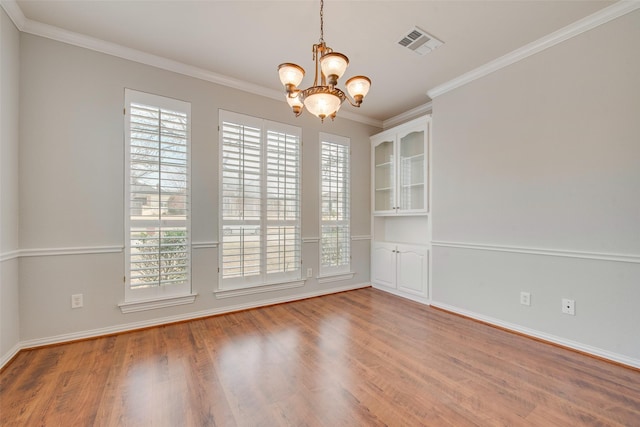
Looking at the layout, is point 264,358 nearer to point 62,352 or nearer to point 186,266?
point 186,266

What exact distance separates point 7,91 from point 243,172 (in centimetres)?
201

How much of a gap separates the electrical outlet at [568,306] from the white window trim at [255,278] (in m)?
2.85

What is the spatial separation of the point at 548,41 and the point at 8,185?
16.1 ft

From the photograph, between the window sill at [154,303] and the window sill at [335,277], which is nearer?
the window sill at [154,303]

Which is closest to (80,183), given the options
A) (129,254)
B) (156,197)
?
(156,197)

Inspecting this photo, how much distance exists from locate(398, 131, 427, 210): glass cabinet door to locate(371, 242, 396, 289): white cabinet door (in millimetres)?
725

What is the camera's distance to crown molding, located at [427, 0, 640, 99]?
2170 mm

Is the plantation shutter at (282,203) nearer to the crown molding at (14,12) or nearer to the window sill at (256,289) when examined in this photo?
the window sill at (256,289)

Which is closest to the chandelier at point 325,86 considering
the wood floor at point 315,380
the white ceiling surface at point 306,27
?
the white ceiling surface at point 306,27

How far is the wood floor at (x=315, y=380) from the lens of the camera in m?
1.60

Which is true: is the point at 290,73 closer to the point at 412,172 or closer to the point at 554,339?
the point at 412,172

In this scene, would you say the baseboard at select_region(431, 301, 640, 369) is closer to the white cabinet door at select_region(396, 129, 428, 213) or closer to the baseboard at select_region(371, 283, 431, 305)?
the baseboard at select_region(371, 283, 431, 305)

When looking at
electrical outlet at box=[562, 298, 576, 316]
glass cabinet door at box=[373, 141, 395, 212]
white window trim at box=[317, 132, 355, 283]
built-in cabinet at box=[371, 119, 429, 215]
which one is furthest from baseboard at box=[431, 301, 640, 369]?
glass cabinet door at box=[373, 141, 395, 212]

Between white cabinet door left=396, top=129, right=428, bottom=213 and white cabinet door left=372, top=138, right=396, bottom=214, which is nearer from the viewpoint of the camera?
white cabinet door left=396, top=129, right=428, bottom=213
